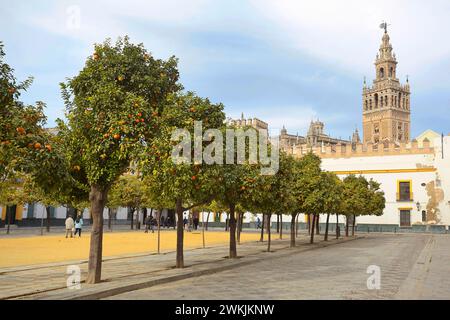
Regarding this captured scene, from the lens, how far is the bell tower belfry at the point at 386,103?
308ft

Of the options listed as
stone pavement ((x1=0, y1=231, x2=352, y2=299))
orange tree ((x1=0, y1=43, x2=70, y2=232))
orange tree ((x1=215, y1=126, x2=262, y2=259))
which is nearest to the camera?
orange tree ((x1=0, y1=43, x2=70, y2=232))

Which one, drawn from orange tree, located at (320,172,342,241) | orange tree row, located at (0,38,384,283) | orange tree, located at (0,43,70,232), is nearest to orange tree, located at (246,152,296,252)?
orange tree row, located at (0,38,384,283)

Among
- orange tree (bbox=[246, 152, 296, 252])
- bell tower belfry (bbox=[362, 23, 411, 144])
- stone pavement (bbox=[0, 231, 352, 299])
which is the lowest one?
stone pavement (bbox=[0, 231, 352, 299])

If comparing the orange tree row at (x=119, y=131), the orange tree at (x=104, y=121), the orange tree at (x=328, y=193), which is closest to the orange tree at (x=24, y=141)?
the orange tree row at (x=119, y=131)

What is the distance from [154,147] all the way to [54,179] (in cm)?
321

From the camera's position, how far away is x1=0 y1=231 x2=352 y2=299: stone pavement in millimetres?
9852

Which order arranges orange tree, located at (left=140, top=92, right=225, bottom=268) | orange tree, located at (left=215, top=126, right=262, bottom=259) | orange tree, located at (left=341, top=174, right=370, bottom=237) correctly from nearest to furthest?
orange tree, located at (left=140, top=92, right=225, bottom=268) → orange tree, located at (left=215, top=126, right=262, bottom=259) → orange tree, located at (left=341, top=174, right=370, bottom=237)

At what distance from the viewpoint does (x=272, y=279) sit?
12586mm

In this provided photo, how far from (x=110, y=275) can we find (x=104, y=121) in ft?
15.2

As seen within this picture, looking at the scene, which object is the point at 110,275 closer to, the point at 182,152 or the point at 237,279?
the point at 237,279

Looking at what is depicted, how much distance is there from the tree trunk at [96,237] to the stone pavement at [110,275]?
34cm

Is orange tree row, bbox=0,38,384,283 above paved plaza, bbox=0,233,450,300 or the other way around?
above

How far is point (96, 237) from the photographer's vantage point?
37.6 feet

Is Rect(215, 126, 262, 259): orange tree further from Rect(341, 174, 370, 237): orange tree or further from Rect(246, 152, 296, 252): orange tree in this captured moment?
Rect(341, 174, 370, 237): orange tree
